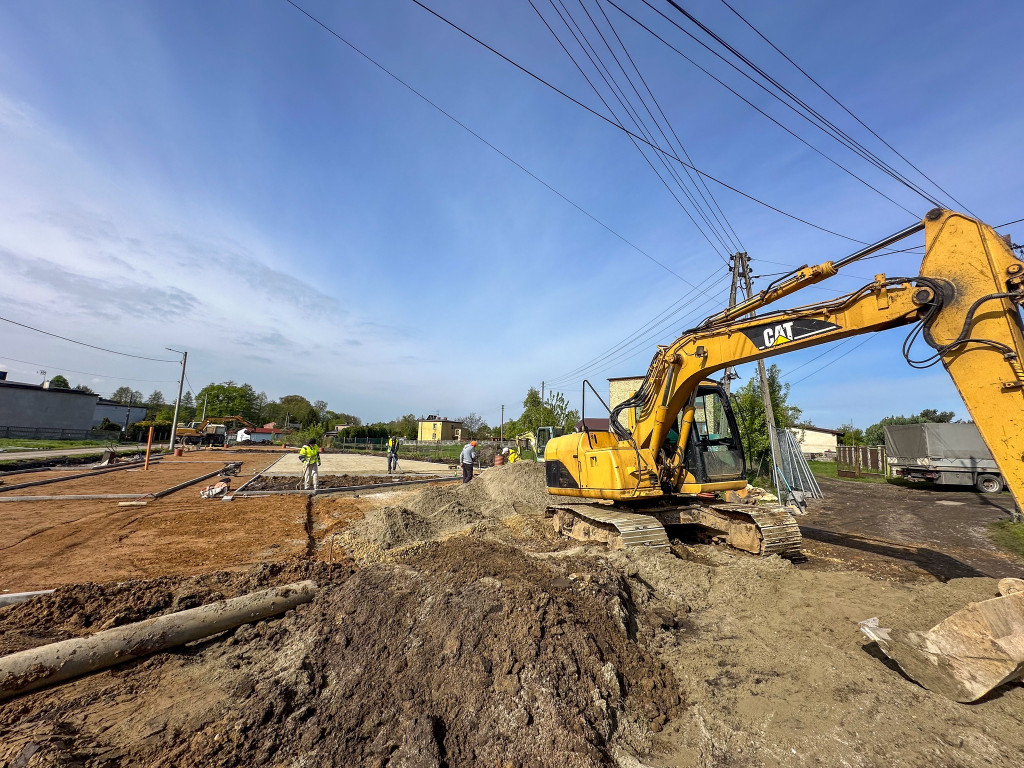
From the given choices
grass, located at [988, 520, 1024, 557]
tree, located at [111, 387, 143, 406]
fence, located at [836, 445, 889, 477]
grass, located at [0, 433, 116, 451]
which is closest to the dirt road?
grass, located at [988, 520, 1024, 557]

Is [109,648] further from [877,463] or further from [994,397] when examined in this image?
[877,463]

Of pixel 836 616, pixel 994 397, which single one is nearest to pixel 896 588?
pixel 836 616

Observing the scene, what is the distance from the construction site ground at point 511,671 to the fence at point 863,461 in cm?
2760

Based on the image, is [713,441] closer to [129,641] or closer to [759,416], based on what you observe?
[129,641]

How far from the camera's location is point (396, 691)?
3449 mm

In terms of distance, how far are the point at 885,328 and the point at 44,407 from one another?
66751 millimetres

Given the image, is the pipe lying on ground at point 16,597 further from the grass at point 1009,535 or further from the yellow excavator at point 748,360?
the grass at point 1009,535

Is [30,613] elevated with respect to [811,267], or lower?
lower

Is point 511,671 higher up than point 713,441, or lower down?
lower down

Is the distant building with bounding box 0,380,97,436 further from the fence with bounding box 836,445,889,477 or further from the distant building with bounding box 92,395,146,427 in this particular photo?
the fence with bounding box 836,445,889,477

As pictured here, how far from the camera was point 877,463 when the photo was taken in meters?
30.7

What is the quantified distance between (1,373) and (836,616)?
2809 inches

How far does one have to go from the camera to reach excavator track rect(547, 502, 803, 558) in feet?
21.5

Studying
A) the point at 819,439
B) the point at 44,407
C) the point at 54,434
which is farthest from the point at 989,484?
the point at 44,407
